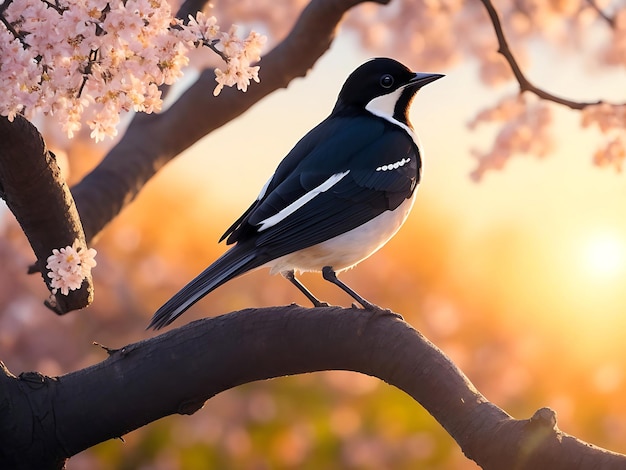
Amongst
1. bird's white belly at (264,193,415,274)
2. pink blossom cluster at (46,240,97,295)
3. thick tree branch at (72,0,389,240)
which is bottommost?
pink blossom cluster at (46,240,97,295)

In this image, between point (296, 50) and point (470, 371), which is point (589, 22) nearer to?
point (470, 371)

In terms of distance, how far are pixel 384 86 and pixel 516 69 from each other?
67cm

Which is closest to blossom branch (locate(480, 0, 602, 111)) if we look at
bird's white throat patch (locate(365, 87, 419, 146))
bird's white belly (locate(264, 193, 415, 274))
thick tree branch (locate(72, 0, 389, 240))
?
bird's white throat patch (locate(365, 87, 419, 146))

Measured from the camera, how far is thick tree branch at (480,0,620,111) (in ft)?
15.0

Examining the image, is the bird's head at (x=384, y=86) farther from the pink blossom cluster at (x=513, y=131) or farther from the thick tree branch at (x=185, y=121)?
the pink blossom cluster at (x=513, y=131)

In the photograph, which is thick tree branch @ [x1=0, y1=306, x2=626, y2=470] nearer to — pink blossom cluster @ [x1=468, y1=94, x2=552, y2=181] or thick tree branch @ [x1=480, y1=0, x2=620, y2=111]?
thick tree branch @ [x1=480, y1=0, x2=620, y2=111]

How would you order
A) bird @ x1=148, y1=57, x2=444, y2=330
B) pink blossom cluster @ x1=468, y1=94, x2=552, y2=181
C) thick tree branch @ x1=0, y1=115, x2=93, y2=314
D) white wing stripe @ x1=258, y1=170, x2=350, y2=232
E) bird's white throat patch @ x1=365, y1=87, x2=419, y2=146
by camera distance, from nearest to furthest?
1. thick tree branch @ x1=0, y1=115, x2=93, y2=314
2. bird @ x1=148, y1=57, x2=444, y2=330
3. white wing stripe @ x1=258, y1=170, x2=350, y2=232
4. bird's white throat patch @ x1=365, y1=87, x2=419, y2=146
5. pink blossom cluster @ x1=468, y1=94, x2=552, y2=181

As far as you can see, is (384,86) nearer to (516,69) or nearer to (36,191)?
(516,69)

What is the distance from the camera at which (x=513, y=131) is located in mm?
7121

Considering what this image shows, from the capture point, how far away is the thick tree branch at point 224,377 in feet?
10.2

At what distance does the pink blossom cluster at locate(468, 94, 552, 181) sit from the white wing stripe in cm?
312

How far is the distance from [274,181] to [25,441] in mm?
1539

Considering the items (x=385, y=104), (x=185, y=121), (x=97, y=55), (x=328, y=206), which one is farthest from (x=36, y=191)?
(x=385, y=104)

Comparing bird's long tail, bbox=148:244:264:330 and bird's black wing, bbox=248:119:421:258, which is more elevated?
bird's black wing, bbox=248:119:421:258
